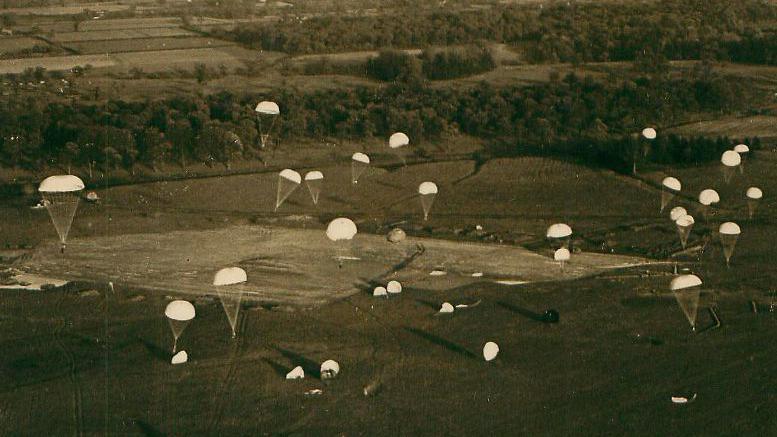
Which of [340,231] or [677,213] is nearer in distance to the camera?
[340,231]

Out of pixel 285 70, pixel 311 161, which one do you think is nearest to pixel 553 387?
pixel 311 161

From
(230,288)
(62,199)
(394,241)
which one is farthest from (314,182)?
(230,288)

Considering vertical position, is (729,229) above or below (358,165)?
above

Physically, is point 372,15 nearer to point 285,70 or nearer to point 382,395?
point 285,70

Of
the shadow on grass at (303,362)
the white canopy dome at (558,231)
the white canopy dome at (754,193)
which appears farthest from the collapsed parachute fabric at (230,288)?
the white canopy dome at (754,193)

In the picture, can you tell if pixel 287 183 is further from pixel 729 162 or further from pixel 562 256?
pixel 729 162

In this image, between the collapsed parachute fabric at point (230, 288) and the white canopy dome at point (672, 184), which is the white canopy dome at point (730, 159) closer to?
the white canopy dome at point (672, 184)
